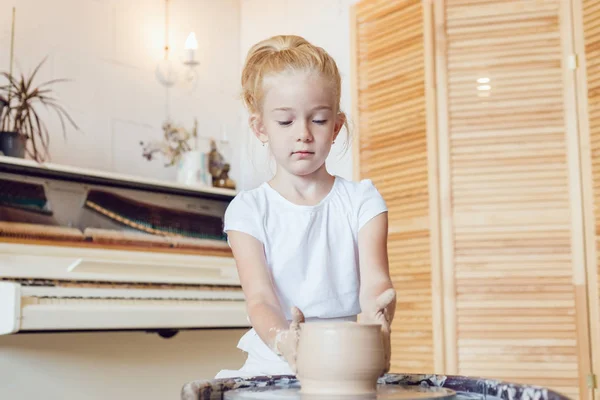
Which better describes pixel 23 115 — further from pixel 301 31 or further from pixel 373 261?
pixel 373 261

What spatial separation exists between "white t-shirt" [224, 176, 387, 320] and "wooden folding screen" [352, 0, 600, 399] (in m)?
2.18

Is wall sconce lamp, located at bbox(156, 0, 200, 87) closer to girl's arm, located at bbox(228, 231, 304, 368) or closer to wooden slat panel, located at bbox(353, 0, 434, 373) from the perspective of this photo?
wooden slat panel, located at bbox(353, 0, 434, 373)

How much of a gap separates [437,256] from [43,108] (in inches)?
82.5

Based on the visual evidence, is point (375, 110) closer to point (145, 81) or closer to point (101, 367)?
point (145, 81)

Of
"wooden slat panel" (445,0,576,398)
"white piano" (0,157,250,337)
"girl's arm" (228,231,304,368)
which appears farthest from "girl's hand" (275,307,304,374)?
"wooden slat panel" (445,0,576,398)

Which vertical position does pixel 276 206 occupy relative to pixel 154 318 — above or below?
above

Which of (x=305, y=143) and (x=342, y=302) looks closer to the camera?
(x=305, y=143)

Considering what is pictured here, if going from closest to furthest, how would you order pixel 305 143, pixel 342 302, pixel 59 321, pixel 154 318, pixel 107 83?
1. pixel 305 143
2. pixel 342 302
3. pixel 59 321
4. pixel 154 318
5. pixel 107 83

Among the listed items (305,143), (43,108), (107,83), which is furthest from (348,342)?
(107,83)

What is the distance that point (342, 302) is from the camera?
55.7 inches

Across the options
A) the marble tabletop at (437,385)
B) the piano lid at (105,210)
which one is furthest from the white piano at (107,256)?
the marble tabletop at (437,385)

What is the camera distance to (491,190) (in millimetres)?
3566

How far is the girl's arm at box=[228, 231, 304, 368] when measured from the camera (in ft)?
3.86

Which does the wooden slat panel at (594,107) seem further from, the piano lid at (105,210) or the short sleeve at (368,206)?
the short sleeve at (368,206)
